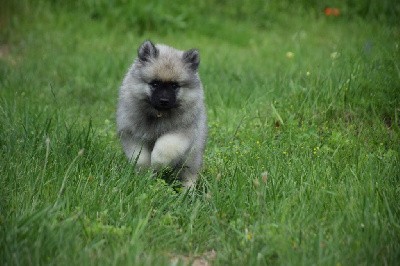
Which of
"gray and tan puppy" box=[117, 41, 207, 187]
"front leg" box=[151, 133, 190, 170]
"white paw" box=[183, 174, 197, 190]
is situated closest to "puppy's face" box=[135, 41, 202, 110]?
"gray and tan puppy" box=[117, 41, 207, 187]

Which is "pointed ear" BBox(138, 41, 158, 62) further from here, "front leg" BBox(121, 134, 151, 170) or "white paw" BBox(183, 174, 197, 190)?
"white paw" BBox(183, 174, 197, 190)

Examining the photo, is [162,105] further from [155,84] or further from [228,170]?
[228,170]

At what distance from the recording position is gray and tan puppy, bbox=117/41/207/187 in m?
5.08

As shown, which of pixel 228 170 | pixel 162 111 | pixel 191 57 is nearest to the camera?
pixel 228 170

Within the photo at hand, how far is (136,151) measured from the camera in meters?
5.06

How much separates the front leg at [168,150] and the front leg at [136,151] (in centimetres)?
11

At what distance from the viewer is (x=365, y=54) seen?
707 centimetres

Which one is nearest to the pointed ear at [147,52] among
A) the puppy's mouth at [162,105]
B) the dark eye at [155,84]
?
the dark eye at [155,84]

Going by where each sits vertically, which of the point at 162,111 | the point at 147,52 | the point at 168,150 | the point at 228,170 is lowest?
the point at 228,170

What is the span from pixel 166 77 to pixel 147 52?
277 mm

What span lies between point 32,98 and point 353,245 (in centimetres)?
431

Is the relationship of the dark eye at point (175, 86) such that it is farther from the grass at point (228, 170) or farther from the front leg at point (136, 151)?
the grass at point (228, 170)

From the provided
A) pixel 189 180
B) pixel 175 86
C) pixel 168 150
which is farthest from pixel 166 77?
pixel 189 180

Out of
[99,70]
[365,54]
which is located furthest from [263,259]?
[99,70]
